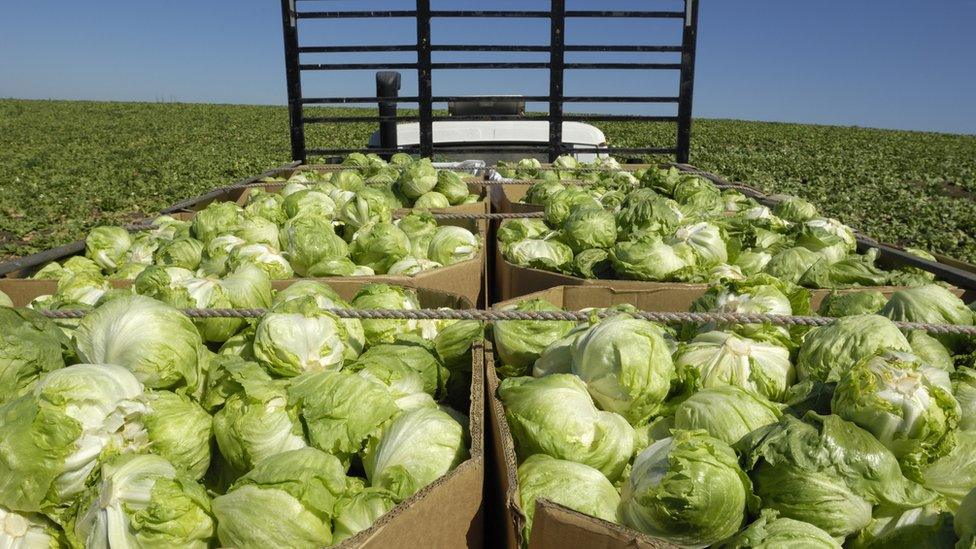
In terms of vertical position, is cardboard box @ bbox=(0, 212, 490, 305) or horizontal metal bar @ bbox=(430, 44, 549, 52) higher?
horizontal metal bar @ bbox=(430, 44, 549, 52)

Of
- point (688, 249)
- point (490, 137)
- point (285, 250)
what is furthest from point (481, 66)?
point (688, 249)

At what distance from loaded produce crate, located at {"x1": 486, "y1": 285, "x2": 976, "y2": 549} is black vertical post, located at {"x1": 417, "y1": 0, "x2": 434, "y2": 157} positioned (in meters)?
5.56

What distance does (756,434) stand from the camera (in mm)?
1913

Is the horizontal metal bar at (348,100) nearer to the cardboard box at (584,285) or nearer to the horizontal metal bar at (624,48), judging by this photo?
the horizontal metal bar at (624,48)

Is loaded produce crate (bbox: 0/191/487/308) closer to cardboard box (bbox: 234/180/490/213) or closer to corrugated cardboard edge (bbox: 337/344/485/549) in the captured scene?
cardboard box (bbox: 234/180/490/213)

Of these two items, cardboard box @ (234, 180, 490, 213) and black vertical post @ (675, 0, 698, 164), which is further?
black vertical post @ (675, 0, 698, 164)

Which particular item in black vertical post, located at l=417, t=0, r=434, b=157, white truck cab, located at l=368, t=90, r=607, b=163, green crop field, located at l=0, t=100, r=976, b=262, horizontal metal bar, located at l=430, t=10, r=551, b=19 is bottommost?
green crop field, located at l=0, t=100, r=976, b=262

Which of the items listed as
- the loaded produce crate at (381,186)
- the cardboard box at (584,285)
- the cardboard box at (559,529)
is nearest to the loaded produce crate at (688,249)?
the cardboard box at (584,285)

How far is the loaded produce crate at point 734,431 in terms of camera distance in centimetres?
167

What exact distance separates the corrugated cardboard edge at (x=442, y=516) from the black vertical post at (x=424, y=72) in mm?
6223

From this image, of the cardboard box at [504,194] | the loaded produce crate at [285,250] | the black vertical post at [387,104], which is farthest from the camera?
the black vertical post at [387,104]

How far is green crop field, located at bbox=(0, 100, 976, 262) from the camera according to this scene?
44.4ft

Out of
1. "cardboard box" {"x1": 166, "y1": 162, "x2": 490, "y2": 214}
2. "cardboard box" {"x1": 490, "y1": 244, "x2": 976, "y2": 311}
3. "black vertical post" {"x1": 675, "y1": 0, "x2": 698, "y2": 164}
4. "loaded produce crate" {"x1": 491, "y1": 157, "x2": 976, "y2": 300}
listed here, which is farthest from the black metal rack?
"cardboard box" {"x1": 490, "y1": 244, "x2": 976, "y2": 311}

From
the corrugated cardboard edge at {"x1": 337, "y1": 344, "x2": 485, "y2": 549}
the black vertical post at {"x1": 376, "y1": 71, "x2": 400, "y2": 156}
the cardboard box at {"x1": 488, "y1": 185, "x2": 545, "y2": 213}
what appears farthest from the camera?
the black vertical post at {"x1": 376, "y1": 71, "x2": 400, "y2": 156}
